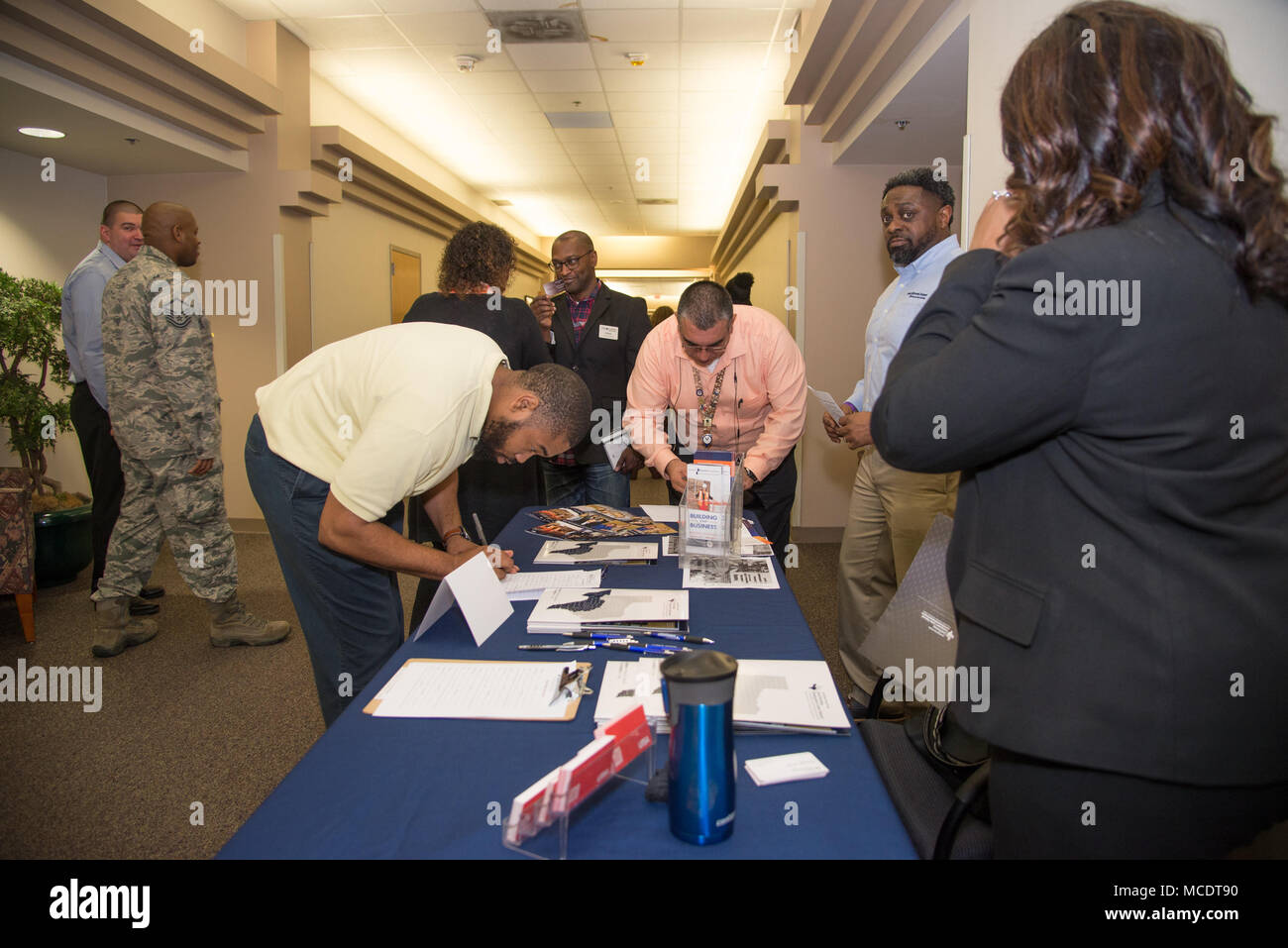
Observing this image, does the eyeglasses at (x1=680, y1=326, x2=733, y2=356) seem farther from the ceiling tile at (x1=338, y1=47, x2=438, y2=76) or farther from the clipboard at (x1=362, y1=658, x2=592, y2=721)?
the ceiling tile at (x1=338, y1=47, x2=438, y2=76)

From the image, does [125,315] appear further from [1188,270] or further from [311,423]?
[1188,270]

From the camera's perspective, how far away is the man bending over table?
1.46m

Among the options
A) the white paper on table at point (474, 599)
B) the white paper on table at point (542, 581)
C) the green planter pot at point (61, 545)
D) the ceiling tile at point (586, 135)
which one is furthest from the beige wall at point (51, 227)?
the white paper on table at point (474, 599)

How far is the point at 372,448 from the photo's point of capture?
1422mm

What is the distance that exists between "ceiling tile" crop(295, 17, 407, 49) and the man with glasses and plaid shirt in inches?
99.4

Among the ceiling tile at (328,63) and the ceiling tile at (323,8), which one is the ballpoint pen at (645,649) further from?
the ceiling tile at (328,63)

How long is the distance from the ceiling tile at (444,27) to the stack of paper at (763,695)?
4.58 metres

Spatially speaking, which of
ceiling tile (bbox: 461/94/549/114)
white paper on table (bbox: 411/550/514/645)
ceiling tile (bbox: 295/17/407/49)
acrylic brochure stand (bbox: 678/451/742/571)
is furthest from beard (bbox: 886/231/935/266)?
ceiling tile (bbox: 461/94/549/114)

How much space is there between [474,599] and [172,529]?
7.94 feet

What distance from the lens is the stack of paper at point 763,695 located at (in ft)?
3.61

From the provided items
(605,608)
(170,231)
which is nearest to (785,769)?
(605,608)

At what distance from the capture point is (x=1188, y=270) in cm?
78
